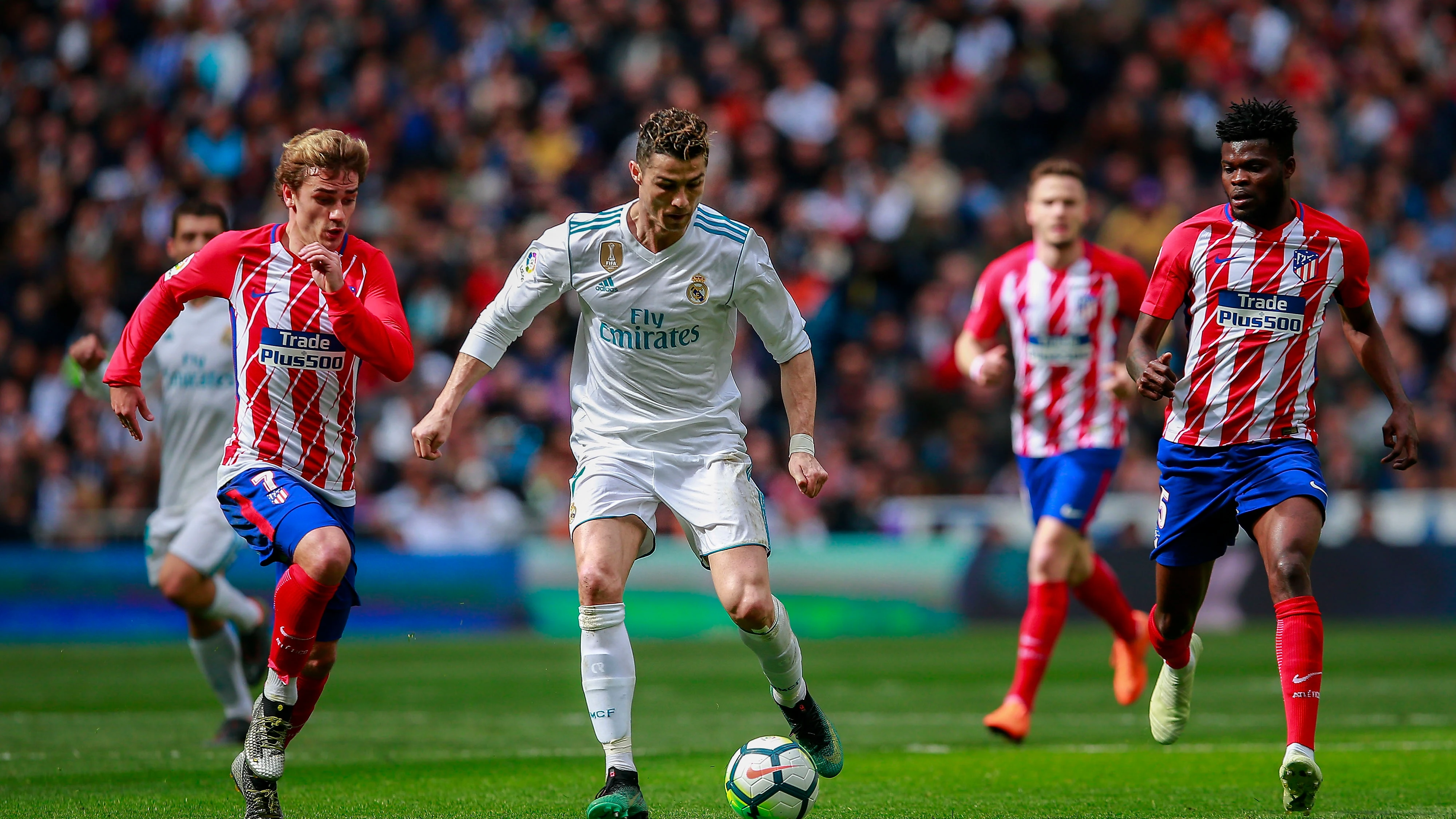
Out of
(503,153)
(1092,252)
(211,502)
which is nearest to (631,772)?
(211,502)

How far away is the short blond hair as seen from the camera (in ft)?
20.2

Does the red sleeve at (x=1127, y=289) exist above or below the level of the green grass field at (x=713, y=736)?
above

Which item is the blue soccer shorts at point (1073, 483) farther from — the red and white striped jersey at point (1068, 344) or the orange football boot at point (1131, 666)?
the orange football boot at point (1131, 666)

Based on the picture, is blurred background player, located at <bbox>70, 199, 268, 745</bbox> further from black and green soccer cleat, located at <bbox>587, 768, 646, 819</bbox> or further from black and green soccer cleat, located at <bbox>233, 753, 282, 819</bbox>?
black and green soccer cleat, located at <bbox>587, 768, 646, 819</bbox>

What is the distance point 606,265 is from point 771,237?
45.5ft

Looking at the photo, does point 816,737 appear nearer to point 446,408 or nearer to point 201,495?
point 446,408

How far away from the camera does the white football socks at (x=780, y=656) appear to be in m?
6.21

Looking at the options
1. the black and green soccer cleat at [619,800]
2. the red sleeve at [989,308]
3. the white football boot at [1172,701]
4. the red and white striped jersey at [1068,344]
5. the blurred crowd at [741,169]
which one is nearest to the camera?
the black and green soccer cleat at [619,800]

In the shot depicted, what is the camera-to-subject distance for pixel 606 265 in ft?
20.4

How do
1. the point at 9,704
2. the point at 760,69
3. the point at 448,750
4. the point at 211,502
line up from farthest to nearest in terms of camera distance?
the point at 760,69 < the point at 9,704 < the point at 211,502 < the point at 448,750

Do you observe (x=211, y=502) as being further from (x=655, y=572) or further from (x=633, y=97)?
(x=633, y=97)

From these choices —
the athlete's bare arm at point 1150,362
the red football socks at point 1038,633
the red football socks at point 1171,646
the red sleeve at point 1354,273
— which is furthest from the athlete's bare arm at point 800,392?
the red football socks at point 1038,633

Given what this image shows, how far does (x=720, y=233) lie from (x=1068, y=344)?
366cm

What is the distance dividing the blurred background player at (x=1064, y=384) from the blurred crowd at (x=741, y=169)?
8.31 metres
